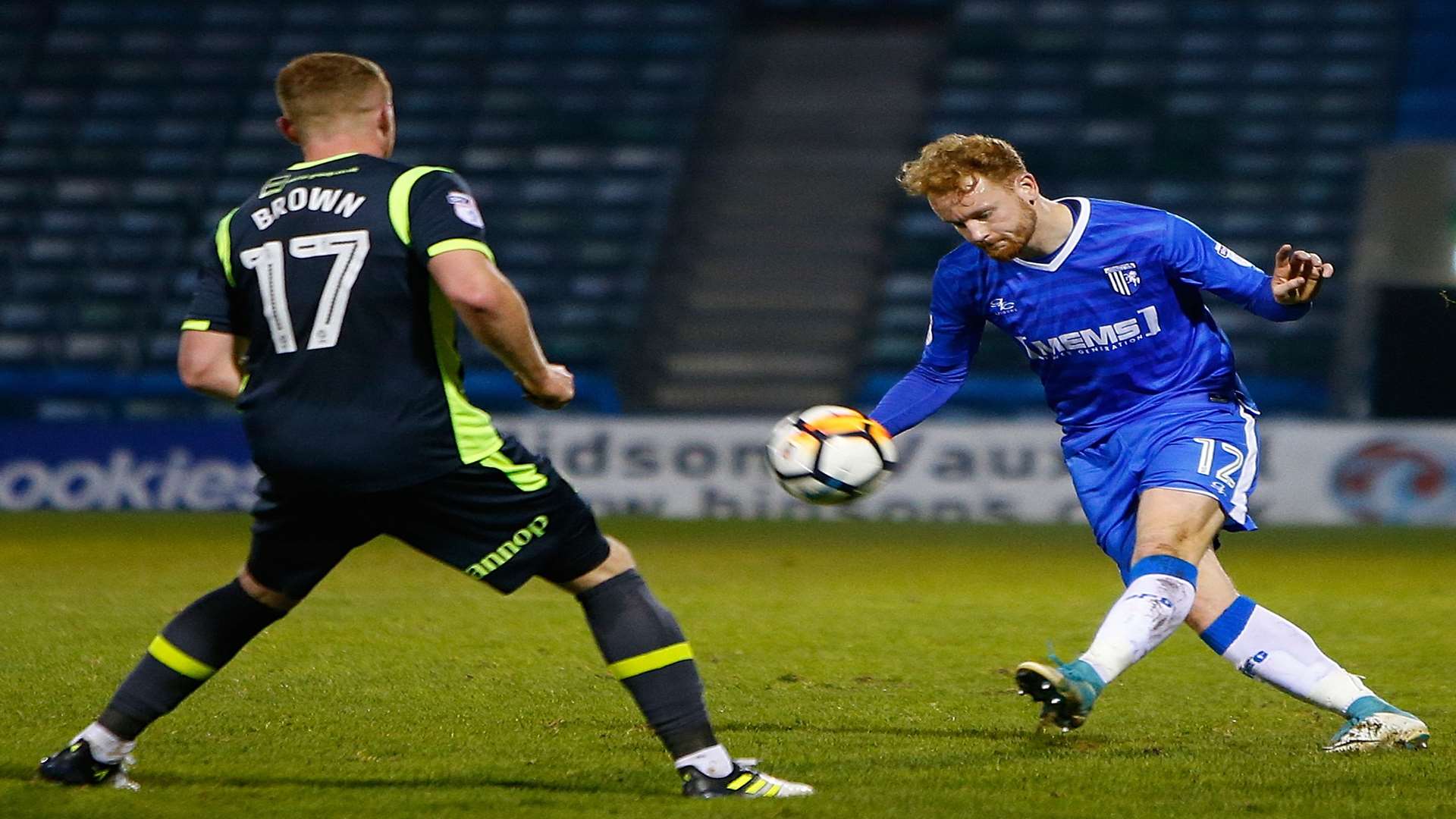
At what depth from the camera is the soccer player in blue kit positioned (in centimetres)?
470

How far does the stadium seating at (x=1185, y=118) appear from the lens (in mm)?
19578

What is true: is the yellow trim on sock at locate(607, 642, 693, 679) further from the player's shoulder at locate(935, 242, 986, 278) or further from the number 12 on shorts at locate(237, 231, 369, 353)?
the player's shoulder at locate(935, 242, 986, 278)

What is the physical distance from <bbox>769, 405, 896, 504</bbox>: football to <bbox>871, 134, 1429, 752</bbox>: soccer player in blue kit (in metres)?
0.22

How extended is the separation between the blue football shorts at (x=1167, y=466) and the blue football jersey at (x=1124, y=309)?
66 millimetres

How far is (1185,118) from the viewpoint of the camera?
71.6ft

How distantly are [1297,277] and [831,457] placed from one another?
130 cm

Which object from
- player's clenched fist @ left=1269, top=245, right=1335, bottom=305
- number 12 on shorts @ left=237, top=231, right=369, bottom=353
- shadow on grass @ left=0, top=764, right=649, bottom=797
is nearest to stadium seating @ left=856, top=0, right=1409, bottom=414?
player's clenched fist @ left=1269, top=245, right=1335, bottom=305

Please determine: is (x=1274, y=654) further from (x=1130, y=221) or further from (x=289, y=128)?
(x=289, y=128)

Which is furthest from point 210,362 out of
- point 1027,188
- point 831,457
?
point 1027,188

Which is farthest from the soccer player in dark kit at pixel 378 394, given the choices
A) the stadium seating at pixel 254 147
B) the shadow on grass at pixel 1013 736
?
the stadium seating at pixel 254 147

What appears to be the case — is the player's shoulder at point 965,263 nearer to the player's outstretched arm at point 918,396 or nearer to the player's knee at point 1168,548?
the player's outstretched arm at point 918,396

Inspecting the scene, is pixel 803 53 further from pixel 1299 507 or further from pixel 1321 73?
pixel 1299 507

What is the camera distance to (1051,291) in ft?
16.2

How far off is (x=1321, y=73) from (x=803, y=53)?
263 inches
